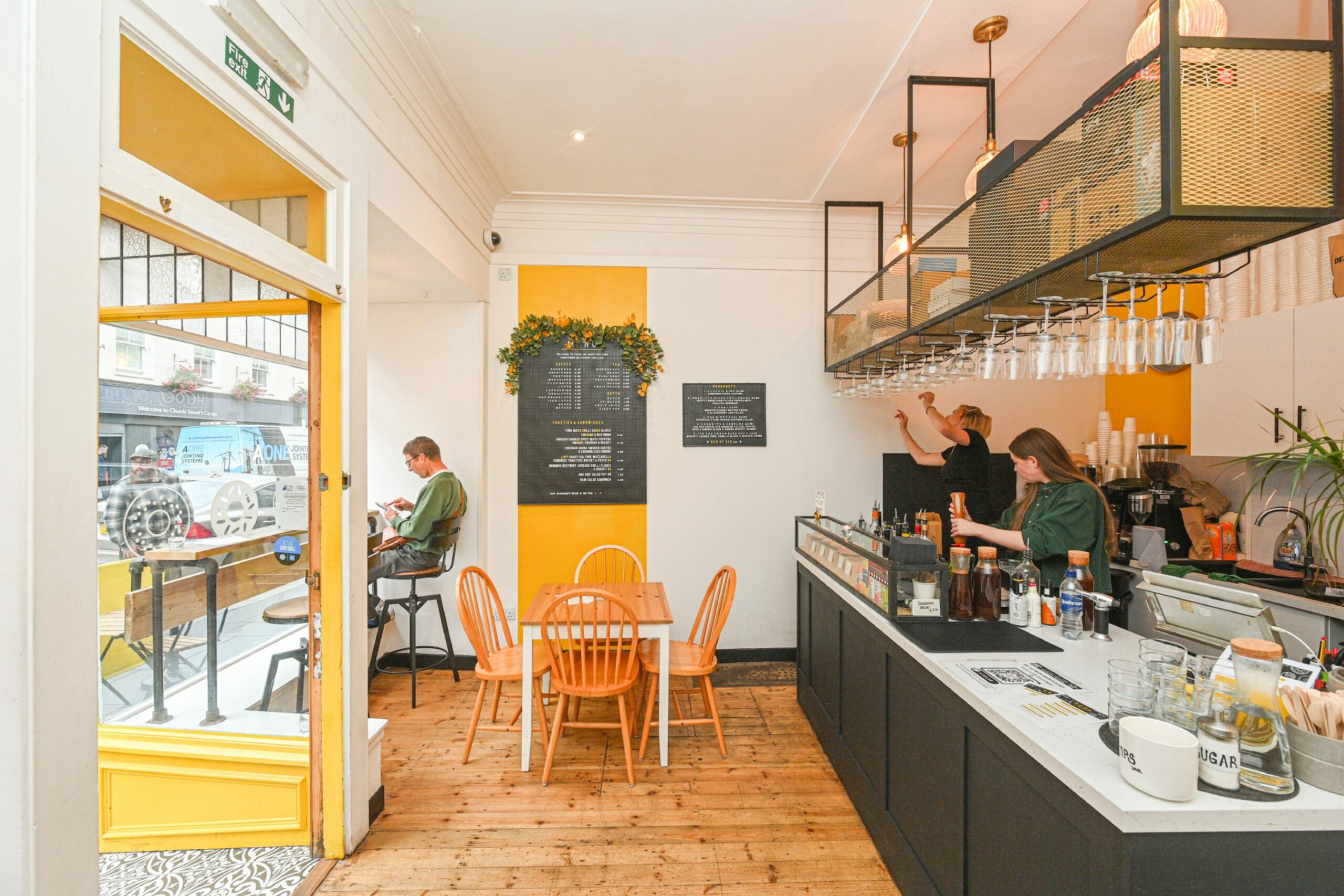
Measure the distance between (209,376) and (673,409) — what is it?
2.78 metres

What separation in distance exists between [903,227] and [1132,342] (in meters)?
1.54

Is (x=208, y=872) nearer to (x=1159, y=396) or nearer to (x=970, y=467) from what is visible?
(x=970, y=467)

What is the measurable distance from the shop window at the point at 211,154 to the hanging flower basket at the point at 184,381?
25.3 inches

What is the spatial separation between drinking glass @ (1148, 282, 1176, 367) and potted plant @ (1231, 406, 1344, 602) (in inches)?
48.9

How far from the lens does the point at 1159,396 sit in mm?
4164

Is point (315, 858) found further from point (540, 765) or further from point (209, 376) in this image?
point (209, 376)

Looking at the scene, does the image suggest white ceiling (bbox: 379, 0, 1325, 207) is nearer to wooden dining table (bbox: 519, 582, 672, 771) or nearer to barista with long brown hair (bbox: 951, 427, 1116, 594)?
barista with long brown hair (bbox: 951, 427, 1116, 594)

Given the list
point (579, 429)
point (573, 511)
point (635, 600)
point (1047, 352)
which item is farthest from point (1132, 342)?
point (573, 511)

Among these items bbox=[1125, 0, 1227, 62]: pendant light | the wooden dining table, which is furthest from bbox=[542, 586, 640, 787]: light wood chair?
bbox=[1125, 0, 1227, 62]: pendant light

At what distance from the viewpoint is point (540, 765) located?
9.77 ft

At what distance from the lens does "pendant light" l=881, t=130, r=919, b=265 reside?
9.47 ft

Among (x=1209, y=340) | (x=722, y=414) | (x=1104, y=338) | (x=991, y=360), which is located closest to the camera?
(x=1209, y=340)

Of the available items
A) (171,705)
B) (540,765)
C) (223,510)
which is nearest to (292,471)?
(223,510)

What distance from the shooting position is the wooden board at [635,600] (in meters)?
2.87
